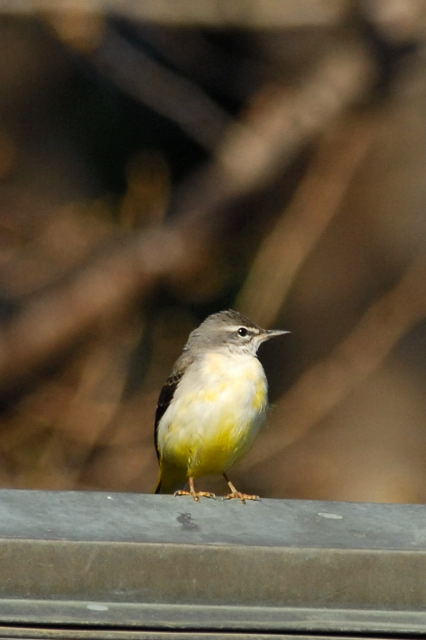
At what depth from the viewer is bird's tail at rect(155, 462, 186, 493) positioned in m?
Result: 6.34

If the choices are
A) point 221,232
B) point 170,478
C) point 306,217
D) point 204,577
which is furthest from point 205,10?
point 204,577

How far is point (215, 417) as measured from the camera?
19.1 ft

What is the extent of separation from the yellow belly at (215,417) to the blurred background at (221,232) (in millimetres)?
3136

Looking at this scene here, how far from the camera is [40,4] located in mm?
8594

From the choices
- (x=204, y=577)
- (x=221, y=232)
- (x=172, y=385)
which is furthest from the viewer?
(x=221, y=232)

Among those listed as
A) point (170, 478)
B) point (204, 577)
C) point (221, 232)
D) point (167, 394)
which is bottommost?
point (204, 577)

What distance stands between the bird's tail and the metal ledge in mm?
2910

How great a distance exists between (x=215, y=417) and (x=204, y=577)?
2.69 m

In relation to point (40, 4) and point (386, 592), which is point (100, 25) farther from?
point (386, 592)

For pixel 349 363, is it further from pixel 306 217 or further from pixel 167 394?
pixel 167 394

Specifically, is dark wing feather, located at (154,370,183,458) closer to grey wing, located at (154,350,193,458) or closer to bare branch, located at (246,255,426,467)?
grey wing, located at (154,350,193,458)

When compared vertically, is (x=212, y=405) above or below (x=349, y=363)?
below

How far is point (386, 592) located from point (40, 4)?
613 cm

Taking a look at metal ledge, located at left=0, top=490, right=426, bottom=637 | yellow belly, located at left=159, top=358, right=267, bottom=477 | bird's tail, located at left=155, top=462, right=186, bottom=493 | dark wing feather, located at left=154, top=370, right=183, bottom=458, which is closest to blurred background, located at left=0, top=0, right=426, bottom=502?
bird's tail, located at left=155, top=462, right=186, bottom=493
